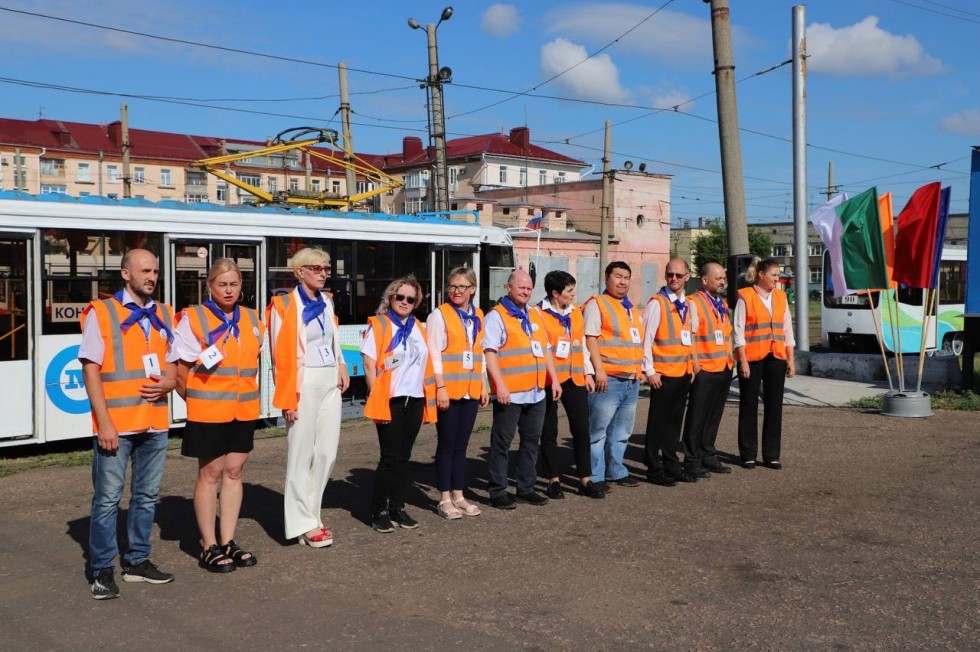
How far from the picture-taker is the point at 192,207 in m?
11.4

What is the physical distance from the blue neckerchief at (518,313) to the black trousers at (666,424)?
1.51 meters

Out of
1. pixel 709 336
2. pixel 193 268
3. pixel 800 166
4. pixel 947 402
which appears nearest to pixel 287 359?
pixel 709 336

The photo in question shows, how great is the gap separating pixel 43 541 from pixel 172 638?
244 cm

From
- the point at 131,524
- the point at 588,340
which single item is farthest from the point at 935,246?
the point at 131,524

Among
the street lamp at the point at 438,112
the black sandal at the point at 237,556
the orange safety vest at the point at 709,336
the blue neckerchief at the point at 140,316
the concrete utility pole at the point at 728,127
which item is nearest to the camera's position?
the blue neckerchief at the point at 140,316

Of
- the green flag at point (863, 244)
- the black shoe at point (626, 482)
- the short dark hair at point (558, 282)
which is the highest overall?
the green flag at point (863, 244)

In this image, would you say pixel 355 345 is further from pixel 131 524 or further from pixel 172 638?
pixel 172 638

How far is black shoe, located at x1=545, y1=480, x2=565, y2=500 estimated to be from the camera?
309 inches

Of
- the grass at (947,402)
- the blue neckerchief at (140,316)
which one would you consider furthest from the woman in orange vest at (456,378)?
the grass at (947,402)

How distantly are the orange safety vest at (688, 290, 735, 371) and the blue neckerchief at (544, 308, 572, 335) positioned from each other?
1.36 m

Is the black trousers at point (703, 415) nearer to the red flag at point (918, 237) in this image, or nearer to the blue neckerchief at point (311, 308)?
the blue neckerchief at point (311, 308)

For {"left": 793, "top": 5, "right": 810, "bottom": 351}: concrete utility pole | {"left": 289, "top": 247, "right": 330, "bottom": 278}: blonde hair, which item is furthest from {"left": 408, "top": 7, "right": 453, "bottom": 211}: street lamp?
{"left": 289, "top": 247, "right": 330, "bottom": 278}: blonde hair

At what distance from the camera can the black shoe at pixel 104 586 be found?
5363mm

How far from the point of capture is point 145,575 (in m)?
5.64
